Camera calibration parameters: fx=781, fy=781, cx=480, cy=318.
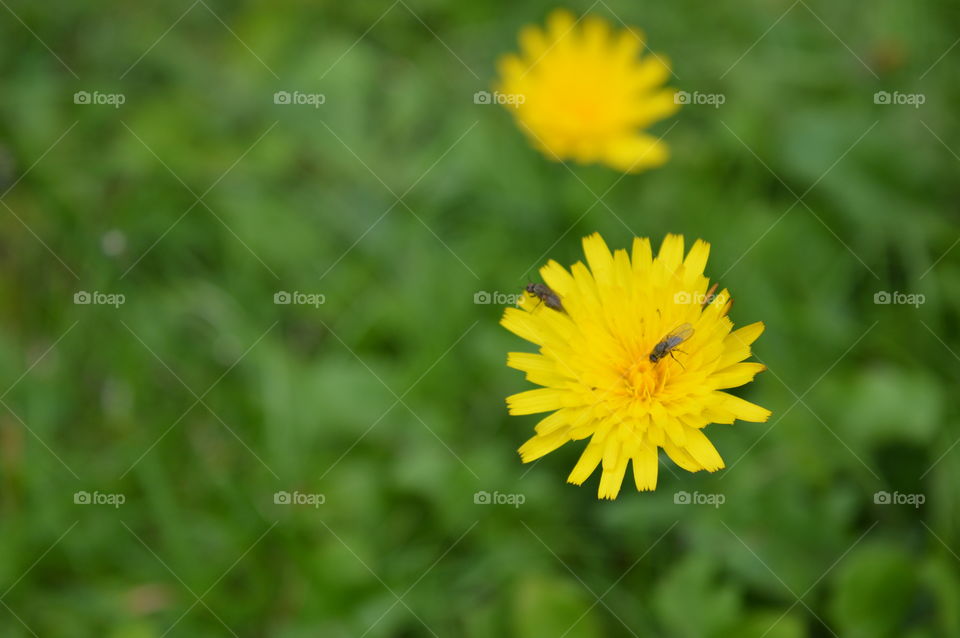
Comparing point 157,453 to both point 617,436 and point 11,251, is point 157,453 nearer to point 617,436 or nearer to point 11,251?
point 11,251

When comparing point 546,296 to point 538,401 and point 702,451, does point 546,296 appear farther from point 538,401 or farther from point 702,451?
point 702,451

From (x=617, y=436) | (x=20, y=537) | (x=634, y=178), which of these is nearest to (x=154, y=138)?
(x=20, y=537)

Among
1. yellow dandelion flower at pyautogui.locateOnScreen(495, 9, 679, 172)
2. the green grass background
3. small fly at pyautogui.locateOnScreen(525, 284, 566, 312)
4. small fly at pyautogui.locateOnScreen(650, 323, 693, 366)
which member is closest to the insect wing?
small fly at pyautogui.locateOnScreen(650, 323, 693, 366)

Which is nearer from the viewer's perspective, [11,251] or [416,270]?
[416,270]

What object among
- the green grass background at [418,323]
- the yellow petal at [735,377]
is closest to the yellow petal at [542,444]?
the yellow petal at [735,377]

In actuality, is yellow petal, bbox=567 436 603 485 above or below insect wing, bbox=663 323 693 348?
below

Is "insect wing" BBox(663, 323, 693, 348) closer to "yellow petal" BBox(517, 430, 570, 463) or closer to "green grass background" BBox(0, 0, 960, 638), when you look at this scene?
"yellow petal" BBox(517, 430, 570, 463)

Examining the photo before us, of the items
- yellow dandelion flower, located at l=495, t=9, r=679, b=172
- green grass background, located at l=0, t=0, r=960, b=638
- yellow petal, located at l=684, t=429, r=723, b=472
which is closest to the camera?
yellow petal, located at l=684, t=429, r=723, b=472
